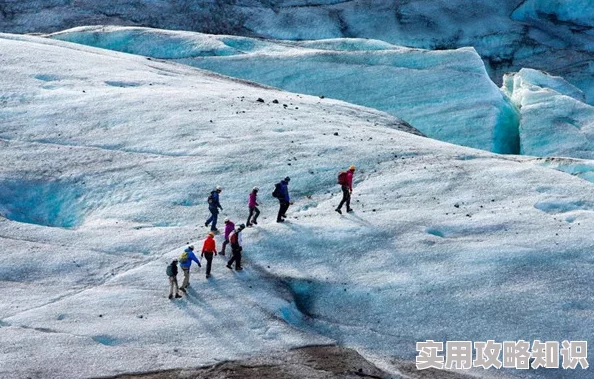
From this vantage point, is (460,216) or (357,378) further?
(460,216)

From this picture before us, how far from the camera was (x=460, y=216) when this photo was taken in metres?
30.1

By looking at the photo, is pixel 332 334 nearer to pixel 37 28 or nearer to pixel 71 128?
pixel 71 128

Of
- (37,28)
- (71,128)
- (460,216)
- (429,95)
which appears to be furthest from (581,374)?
(37,28)

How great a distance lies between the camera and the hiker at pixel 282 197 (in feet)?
97.4

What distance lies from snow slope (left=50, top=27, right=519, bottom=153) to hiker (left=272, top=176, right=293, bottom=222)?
20.2m

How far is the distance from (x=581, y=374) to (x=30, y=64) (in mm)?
29344

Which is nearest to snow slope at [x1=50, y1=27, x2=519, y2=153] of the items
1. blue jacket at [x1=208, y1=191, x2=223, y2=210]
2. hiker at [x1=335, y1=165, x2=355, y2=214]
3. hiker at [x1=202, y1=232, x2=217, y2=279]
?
hiker at [x1=335, y1=165, x2=355, y2=214]

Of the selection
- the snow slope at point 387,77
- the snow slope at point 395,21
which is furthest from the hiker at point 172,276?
the snow slope at point 395,21

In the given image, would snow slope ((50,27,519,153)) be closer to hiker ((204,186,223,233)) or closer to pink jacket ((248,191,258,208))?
pink jacket ((248,191,258,208))

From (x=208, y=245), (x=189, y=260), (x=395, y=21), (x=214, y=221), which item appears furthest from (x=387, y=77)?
(x=395, y=21)

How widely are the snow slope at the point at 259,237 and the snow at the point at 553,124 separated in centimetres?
1122

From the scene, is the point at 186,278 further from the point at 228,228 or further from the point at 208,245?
the point at 228,228

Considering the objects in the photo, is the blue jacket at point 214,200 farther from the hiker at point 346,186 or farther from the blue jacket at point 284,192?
the hiker at point 346,186

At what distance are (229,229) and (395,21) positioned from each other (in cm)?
5077
